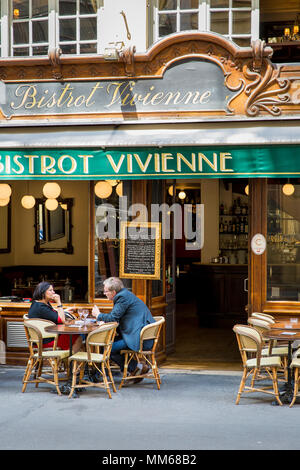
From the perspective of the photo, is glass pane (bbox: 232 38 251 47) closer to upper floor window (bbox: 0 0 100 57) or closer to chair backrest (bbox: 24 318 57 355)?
upper floor window (bbox: 0 0 100 57)

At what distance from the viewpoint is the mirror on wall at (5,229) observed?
1688 cm

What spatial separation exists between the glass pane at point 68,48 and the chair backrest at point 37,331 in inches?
184

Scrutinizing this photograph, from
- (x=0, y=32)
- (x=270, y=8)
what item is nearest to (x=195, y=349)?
(x=0, y=32)

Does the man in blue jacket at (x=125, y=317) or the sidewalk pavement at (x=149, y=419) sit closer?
the sidewalk pavement at (x=149, y=419)

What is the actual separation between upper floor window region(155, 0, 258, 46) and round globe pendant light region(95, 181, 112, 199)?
262 centimetres

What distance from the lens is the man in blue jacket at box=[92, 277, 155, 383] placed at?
9.84m

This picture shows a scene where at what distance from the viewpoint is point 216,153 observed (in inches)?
412

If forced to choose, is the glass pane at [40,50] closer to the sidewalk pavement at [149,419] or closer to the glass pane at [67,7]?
the glass pane at [67,7]

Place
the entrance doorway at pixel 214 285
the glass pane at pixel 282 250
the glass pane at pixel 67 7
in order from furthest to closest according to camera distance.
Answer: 1. the entrance doorway at pixel 214 285
2. the glass pane at pixel 67 7
3. the glass pane at pixel 282 250

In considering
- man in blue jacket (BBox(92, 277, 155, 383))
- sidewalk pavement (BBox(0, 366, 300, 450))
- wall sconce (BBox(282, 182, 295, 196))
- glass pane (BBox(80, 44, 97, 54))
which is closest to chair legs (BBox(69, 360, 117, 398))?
sidewalk pavement (BBox(0, 366, 300, 450))

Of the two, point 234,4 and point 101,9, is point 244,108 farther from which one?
point 101,9

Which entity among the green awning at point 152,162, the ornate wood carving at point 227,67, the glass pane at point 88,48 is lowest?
the green awning at point 152,162

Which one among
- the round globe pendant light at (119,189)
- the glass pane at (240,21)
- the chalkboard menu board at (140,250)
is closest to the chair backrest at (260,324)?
the chalkboard menu board at (140,250)

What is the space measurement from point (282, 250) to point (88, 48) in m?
4.73
